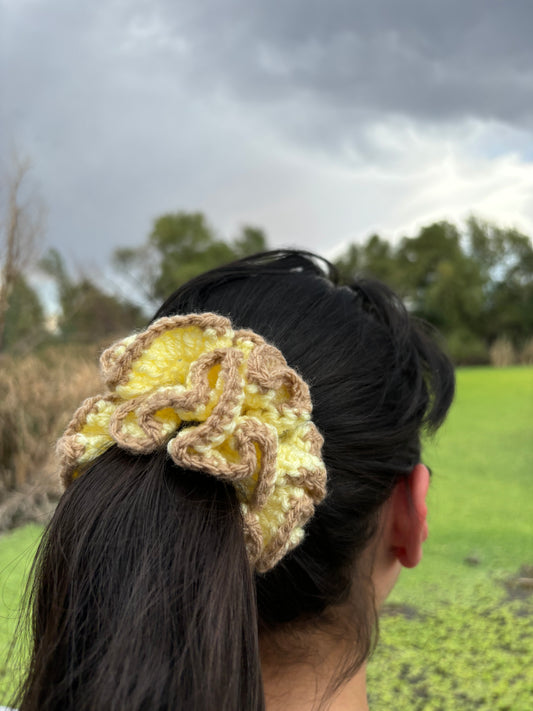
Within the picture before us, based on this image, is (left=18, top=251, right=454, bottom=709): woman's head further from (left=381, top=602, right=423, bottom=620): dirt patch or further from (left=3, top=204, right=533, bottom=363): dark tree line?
(left=3, top=204, right=533, bottom=363): dark tree line

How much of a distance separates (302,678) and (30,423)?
2.12 m

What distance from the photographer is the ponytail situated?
0.42 m

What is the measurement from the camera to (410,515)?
68 centimetres

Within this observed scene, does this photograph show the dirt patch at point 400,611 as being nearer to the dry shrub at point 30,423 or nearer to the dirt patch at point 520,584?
the dirt patch at point 520,584

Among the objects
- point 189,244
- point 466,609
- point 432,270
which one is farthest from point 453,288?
point 466,609

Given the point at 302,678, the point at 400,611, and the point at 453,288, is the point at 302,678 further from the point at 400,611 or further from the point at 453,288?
the point at 453,288

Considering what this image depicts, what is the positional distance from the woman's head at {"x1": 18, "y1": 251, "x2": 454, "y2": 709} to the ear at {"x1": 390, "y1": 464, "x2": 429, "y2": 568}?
0.05 ft

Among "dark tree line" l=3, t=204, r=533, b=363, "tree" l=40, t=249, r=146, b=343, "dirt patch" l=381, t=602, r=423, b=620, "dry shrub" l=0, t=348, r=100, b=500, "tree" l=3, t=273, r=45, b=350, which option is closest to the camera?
"dirt patch" l=381, t=602, r=423, b=620

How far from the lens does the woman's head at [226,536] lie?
43cm

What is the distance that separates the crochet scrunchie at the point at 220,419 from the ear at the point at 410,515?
0.18 metres

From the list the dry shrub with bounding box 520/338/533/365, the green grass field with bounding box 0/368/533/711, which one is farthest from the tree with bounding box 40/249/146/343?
the dry shrub with bounding box 520/338/533/365

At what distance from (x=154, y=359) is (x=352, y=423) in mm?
223

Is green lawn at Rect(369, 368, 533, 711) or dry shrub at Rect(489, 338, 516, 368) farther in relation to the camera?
dry shrub at Rect(489, 338, 516, 368)

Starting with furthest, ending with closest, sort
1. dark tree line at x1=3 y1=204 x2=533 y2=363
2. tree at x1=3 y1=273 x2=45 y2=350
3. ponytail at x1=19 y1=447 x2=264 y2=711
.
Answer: dark tree line at x1=3 y1=204 x2=533 y2=363 → tree at x1=3 y1=273 x2=45 y2=350 → ponytail at x1=19 y1=447 x2=264 y2=711
